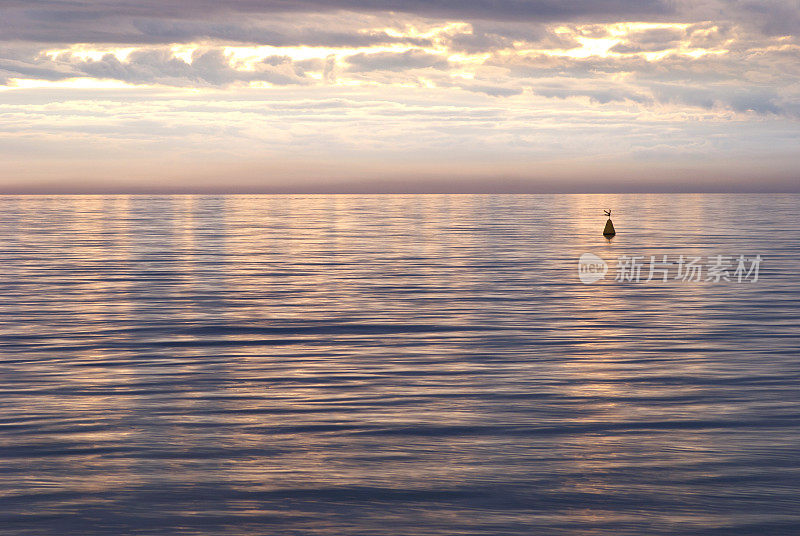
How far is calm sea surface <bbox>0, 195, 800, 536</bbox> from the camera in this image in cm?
1115

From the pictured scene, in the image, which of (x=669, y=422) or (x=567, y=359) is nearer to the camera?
(x=669, y=422)

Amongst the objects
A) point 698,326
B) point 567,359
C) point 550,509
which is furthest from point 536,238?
point 550,509

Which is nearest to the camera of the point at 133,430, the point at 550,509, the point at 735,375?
the point at 550,509

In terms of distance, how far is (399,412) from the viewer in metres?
16.0

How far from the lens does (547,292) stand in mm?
36750

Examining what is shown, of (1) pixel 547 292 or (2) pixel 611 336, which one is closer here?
(2) pixel 611 336

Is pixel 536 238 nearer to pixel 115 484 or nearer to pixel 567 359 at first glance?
pixel 567 359

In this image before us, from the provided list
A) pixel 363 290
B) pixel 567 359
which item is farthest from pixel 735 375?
pixel 363 290

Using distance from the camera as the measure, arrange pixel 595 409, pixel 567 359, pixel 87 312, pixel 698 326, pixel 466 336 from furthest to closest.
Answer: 1. pixel 87 312
2. pixel 698 326
3. pixel 466 336
4. pixel 567 359
5. pixel 595 409

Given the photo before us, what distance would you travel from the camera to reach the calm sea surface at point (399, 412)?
1115cm

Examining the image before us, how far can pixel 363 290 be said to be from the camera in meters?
37.4

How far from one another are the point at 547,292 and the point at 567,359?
15443 mm

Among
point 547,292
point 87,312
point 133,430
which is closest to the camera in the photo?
point 133,430

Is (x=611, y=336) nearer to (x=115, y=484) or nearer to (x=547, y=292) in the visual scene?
(x=547, y=292)
